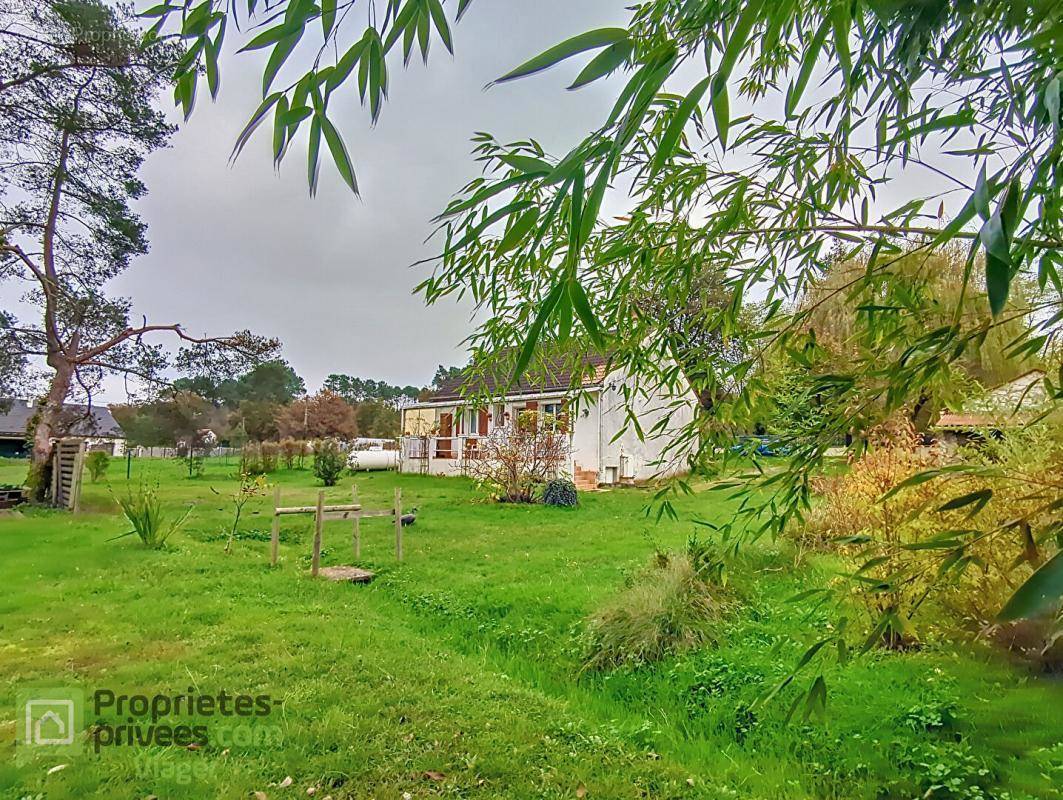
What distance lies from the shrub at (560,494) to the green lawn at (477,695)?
247 inches

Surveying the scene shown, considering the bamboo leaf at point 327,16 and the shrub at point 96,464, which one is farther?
the shrub at point 96,464

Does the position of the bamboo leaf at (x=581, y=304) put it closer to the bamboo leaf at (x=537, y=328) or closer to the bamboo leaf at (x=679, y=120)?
the bamboo leaf at (x=537, y=328)

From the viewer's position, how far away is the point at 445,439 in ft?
66.2

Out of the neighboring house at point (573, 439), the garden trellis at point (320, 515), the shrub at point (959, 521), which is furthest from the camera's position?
the neighboring house at point (573, 439)

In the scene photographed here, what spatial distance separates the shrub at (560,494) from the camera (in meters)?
12.6

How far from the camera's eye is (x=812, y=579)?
5.36m

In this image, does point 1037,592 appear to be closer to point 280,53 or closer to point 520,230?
point 520,230

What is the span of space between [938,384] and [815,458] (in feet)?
1.86

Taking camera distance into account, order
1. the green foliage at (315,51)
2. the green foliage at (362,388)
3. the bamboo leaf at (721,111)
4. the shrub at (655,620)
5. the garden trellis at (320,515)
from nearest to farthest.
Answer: the bamboo leaf at (721,111) < the green foliage at (315,51) < the shrub at (655,620) < the garden trellis at (320,515) < the green foliage at (362,388)

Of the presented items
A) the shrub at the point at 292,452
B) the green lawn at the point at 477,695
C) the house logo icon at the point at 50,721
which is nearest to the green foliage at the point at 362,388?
the shrub at the point at 292,452

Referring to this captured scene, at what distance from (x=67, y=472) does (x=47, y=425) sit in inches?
71.5

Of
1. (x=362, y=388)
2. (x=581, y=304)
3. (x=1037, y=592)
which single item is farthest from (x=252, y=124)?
(x=362, y=388)

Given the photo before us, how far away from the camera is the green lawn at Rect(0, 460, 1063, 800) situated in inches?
95.0

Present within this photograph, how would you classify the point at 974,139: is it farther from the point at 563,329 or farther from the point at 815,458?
the point at 563,329
